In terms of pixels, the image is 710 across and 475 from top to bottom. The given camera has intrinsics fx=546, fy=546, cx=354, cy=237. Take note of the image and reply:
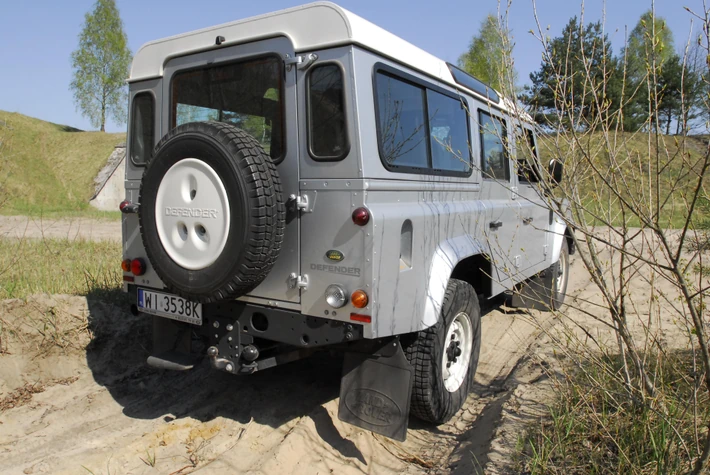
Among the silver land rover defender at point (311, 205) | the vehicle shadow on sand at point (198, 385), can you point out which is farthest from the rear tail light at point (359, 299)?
the vehicle shadow on sand at point (198, 385)

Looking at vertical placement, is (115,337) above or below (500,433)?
above

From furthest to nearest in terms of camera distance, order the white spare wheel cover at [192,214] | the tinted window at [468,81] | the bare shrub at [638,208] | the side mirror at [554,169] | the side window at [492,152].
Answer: the side window at [492,152] < the tinted window at [468,81] < the white spare wheel cover at [192,214] < the side mirror at [554,169] < the bare shrub at [638,208]

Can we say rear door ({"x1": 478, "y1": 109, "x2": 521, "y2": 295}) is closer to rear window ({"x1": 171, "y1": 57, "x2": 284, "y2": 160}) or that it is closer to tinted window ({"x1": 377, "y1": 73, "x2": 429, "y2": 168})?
tinted window ({"x1": 377, "y1": 73, "x2": 429, "y2": 168})

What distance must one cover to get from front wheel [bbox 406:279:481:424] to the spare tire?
3.82 feet

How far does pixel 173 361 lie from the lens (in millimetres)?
3775

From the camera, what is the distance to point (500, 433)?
3.36 metres

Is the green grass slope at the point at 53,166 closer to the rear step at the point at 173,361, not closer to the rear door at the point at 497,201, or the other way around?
the rear step at the point at 173,361

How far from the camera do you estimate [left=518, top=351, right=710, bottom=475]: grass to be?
2543mm

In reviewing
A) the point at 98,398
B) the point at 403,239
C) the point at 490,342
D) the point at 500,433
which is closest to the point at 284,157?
the point at 403,239

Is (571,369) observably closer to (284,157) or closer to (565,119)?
(565,119)

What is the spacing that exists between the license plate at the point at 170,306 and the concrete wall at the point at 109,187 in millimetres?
24879

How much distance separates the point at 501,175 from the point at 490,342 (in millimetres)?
1784

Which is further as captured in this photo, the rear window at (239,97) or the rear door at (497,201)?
the rear door at (497,201)

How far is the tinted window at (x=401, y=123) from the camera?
3213mm
